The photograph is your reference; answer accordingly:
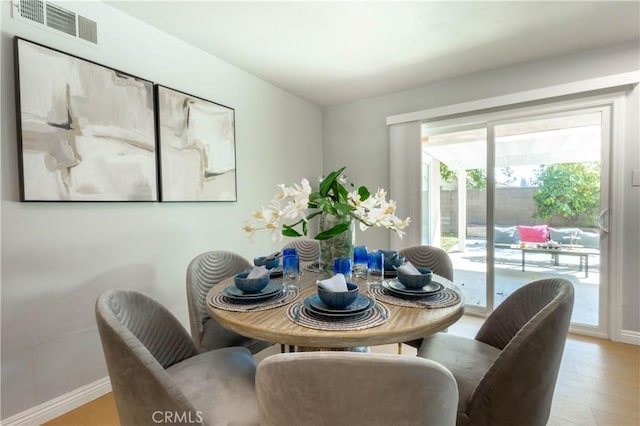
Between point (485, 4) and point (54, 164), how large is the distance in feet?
8.95

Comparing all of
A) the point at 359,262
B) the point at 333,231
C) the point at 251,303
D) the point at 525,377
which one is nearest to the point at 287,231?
the point at 333,231

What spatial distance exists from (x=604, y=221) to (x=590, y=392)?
1436mm

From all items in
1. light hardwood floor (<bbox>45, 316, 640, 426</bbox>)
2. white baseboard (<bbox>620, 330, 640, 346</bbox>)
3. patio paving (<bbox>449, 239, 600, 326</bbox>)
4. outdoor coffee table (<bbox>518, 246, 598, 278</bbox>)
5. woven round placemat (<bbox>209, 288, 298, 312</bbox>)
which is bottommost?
light hardwood floor (<bbox>45, 316, 640, 426</bbox>)

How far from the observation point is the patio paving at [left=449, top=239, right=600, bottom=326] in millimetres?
2627

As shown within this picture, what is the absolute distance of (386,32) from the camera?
2.14 meters

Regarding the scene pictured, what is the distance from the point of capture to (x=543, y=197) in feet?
9.09

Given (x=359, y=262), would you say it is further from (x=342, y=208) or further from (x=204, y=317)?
(x=204, y=317)

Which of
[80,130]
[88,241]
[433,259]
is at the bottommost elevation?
[433,259]

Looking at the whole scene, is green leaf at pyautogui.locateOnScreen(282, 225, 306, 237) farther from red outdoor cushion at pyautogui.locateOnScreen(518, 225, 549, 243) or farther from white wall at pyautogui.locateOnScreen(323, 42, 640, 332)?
red outdoor cushion at pyautogui.locateOnScreen(518, 225, 549, 243)

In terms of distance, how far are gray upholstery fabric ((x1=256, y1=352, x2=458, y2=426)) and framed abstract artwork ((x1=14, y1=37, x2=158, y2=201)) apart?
5.65ft

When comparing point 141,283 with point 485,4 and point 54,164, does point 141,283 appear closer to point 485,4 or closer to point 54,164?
point 54,164

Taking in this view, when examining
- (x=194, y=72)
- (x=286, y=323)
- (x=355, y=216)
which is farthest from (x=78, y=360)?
(x=194, y=72)

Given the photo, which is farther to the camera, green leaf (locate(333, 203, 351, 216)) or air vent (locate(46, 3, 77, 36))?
air vent (locate(46, 3, 77, 36))

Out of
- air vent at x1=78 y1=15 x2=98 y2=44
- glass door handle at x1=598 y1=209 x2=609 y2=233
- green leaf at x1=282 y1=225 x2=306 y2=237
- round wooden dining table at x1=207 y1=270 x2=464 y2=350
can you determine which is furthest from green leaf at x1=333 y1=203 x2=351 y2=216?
glass door handle at x1=598 y1=209 x2=609 y2=233
